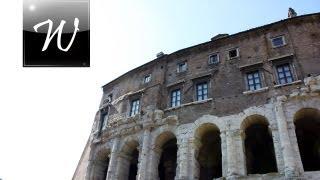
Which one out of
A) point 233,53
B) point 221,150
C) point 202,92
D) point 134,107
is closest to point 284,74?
point 233,53

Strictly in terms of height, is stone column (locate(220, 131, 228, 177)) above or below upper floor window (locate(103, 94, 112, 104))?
below

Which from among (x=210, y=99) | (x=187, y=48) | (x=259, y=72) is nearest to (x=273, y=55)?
(x=259, y=72)

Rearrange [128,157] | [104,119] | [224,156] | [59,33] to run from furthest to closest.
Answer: [104,119] < [128,157] < [224,156] < [59,33]

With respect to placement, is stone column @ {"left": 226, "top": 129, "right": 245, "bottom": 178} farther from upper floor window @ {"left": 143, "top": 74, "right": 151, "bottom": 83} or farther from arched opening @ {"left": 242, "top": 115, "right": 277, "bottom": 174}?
upper floor window @ {"left": 143, "top": 74, "right": 151, "bottom": 83}

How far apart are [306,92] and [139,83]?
1036 cm

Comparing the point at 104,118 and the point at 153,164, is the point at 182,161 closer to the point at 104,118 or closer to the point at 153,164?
the point at 153,164

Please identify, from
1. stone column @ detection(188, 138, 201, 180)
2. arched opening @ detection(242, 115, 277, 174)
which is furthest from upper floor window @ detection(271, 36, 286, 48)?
stone column @ detection(188, 138, 201, 180)

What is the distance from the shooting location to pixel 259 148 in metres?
16.8

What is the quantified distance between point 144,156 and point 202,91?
4.74m

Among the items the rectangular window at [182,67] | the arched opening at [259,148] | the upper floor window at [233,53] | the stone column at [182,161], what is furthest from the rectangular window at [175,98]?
the arched opening at [259,148]

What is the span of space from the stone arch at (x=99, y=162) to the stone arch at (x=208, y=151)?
5759 millimetres

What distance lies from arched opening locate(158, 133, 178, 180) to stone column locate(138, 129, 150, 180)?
914 mm

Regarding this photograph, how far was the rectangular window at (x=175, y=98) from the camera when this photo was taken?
18.4 m

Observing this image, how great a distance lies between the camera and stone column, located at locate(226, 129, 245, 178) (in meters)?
13.9
